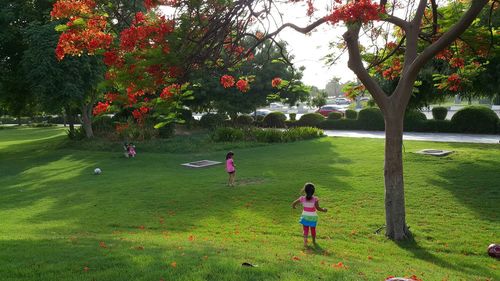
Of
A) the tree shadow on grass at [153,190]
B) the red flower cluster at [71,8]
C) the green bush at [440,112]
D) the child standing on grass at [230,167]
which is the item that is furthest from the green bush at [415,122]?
the red flower cluster at [71,8]

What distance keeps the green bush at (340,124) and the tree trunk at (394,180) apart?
26.8 metres

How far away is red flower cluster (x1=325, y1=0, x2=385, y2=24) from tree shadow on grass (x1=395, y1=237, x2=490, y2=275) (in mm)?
4484

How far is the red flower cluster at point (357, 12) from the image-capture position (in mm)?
6754

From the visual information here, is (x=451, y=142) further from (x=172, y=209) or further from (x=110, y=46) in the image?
(x=110, y=46)

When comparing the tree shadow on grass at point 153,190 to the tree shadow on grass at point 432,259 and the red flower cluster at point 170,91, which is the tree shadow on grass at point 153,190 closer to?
the tree shadow on grass at point 432,259

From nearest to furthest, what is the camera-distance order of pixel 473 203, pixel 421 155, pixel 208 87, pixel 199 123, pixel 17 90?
1. pixel 473 203
2. pixel 421 155
3. pixel 17 90
4. pixel 208 87
5. pixel 199 123

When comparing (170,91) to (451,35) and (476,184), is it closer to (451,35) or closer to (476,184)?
(451,35)

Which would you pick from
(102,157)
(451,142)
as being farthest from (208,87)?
(451,142)

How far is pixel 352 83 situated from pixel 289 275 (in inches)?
309

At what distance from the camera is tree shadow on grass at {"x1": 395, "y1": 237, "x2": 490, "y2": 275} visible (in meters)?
7.30

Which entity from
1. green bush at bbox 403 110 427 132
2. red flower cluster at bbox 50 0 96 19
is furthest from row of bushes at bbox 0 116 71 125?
red flower cluster at bbox 50 0 96 19

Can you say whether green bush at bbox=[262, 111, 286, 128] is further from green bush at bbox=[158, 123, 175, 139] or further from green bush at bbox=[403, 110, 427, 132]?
green bush at bbox=[158, 123, 175, 139]

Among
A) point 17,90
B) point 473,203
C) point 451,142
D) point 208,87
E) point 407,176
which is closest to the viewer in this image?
point 473,203

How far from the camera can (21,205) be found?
1333 cm
